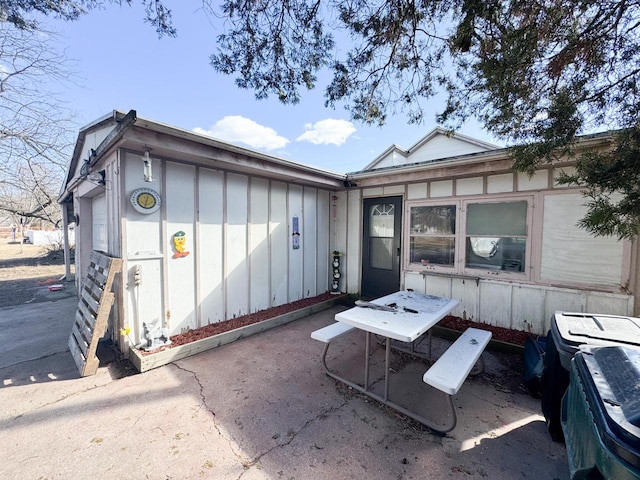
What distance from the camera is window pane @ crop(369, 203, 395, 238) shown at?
16.9 ft

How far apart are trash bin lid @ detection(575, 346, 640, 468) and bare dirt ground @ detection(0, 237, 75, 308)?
29.2ft

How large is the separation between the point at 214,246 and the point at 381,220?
3221 mm

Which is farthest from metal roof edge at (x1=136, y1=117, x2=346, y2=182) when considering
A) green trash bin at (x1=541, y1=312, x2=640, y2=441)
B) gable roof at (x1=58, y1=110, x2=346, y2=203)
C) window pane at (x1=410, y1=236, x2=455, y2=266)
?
green trash bin at (x1=541, y1=312, x2=640, y2=441)

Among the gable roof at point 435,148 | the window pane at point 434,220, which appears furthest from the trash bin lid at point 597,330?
the gable roof at point 435,148

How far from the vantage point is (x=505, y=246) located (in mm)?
3949

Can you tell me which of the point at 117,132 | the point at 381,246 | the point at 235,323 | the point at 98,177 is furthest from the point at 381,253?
the point at 98,177

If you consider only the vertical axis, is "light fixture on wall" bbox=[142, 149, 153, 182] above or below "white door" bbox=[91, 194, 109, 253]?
above

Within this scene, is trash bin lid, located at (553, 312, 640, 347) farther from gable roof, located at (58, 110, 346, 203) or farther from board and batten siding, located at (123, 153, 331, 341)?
board and batten siding, located at (123, 153, 331, 341)

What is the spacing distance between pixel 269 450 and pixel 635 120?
387 cm

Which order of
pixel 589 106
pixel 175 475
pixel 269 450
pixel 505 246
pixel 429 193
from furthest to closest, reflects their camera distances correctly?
pixel 429 193 < pixel 505 246 < pixel 589 106 < pixel 269 450 < pixel 175 475

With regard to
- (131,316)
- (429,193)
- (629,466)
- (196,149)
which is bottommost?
(131,316)

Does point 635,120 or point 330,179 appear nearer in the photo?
point 635,120

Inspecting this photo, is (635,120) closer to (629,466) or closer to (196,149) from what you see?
(629,466)

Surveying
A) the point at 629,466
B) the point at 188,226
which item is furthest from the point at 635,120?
the point at 188,226
